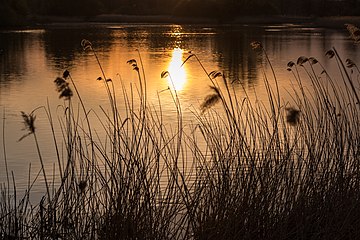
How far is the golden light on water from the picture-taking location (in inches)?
511

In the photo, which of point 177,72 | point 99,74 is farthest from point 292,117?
point 177,72

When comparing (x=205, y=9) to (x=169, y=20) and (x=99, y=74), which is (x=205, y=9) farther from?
(x=99, y=74)

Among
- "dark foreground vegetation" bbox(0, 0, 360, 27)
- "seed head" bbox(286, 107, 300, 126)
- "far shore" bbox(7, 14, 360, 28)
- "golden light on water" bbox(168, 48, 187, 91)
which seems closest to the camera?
"seed head" bbox(286, 107, 300, 126)

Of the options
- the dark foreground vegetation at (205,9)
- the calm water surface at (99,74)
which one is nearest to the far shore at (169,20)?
the dark foreground vegetation at (205,9)

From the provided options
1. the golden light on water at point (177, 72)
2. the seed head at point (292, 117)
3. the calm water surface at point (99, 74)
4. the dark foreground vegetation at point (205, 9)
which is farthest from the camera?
the dark foreground vegetation at point (205, 9)

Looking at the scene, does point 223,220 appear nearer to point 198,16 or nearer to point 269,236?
point 269,236

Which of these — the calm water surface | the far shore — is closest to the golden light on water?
the calm water surface

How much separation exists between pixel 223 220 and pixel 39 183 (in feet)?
8.78

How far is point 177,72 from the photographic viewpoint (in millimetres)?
15438

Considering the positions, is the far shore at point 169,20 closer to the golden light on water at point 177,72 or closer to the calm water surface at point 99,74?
the calm water surface at point 99,74

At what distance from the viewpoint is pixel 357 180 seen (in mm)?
3891

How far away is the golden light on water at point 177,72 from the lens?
1298 centimetres

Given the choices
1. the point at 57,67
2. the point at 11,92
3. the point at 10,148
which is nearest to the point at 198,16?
the point at 57,67

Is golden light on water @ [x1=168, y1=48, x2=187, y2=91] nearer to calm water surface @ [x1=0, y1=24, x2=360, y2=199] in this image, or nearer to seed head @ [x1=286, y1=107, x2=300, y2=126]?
calm water surface @ [x1=0, y1=24, x2=360, y2=199]
